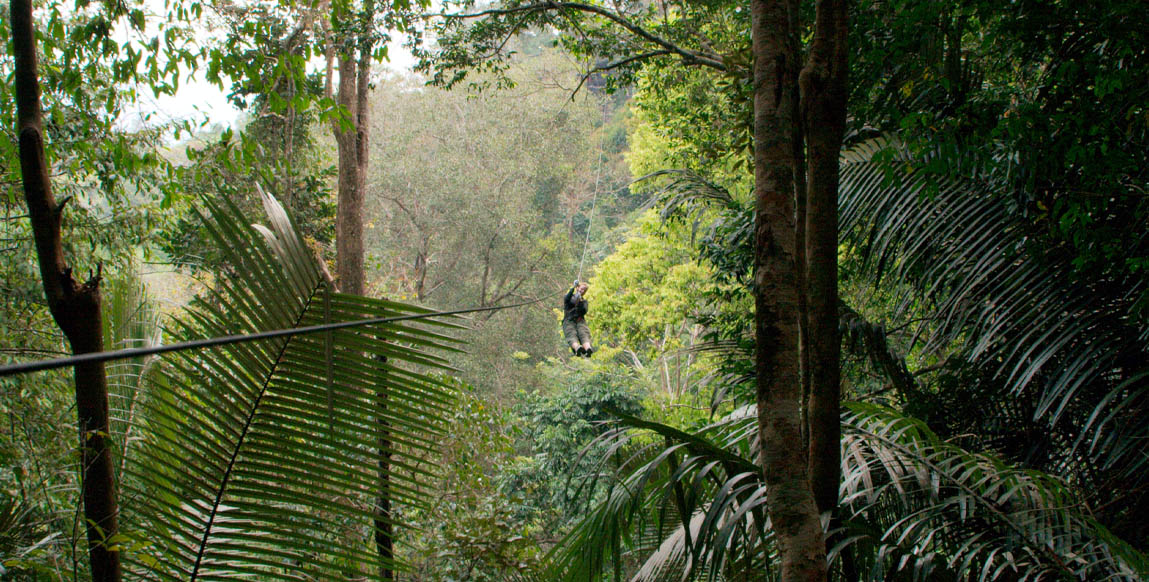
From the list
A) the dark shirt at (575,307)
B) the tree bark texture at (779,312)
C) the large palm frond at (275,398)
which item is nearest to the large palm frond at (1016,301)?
the tree bark texture at (779,312)

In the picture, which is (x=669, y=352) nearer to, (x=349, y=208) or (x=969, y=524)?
(x=969, y=524)

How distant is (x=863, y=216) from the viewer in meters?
3.44

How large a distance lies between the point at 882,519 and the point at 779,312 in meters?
1.11

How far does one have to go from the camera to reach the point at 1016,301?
2.89m

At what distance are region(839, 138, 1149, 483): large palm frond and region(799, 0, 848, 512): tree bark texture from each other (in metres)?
0.33

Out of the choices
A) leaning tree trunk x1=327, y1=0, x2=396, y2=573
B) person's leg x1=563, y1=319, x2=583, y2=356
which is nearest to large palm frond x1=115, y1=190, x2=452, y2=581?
leaning tree trunk x1=327, y1=0, x2=396, y2=573

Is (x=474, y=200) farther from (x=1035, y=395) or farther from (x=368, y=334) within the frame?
(x=368, y=334)

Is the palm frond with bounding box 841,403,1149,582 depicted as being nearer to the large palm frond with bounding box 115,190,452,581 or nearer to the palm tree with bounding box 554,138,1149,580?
the palm tree with bounding box 554,138,1149,580

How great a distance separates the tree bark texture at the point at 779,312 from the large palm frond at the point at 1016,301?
56cm

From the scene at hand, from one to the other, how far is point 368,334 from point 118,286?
2.88 ft

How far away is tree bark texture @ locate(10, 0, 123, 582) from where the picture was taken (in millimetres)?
1043

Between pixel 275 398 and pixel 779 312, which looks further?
pixel 779 312

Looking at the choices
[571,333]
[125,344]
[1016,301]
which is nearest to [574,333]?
[571,333]

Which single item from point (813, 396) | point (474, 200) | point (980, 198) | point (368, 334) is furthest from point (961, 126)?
point (474, 200)
